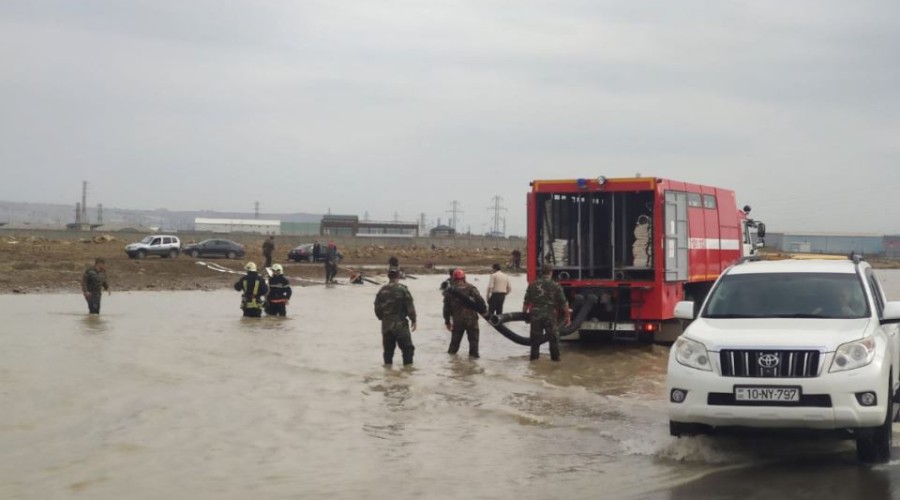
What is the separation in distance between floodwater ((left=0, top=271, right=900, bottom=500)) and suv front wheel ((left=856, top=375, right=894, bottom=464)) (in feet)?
0.32

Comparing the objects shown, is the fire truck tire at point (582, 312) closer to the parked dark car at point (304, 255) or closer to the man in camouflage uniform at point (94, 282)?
the man in camouflage uniform at point (94, 282)

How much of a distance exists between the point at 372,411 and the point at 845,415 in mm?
5495

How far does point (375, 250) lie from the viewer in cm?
7694

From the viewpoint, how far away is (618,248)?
18.2m

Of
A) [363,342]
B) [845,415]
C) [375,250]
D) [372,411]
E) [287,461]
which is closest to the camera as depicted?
[845,415]

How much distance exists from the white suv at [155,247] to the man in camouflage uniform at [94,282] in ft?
96.8

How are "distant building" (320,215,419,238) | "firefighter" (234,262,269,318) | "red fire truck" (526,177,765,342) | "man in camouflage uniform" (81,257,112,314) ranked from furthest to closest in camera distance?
"distant building" (320,215,419,238), "man in camouflage uniform" (81,257,112,314), "firefighter" (234,262,269,318), "red fire truck" (526,177,765,342)

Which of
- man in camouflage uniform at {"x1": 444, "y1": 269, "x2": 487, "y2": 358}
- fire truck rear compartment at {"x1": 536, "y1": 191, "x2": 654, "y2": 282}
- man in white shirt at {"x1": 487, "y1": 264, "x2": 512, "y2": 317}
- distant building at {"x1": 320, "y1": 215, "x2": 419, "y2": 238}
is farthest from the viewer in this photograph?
distant building at {"x1": 320, "y1": 215, "x2": 419, "y2": 238}

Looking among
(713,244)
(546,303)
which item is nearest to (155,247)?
(713,244)

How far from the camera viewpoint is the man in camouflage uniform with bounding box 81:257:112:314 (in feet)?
75.2

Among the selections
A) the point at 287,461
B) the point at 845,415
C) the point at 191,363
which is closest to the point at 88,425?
the point at 287,461

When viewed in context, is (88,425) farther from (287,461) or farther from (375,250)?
(375,250)

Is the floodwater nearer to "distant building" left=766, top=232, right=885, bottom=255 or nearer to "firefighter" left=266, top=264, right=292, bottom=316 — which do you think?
"firefighter" left=266, top=264, right=292, bottom=316

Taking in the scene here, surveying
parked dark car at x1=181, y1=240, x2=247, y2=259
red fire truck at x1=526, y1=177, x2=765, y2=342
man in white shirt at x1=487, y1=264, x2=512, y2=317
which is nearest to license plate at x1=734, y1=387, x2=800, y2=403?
red fire truck at x1=526, y1=177, x2=765, y2=342
